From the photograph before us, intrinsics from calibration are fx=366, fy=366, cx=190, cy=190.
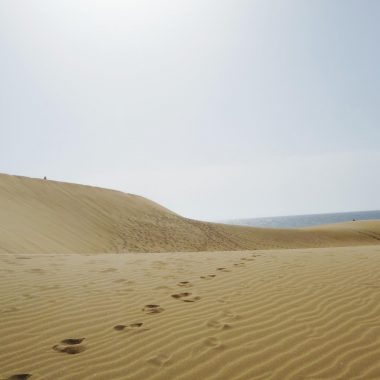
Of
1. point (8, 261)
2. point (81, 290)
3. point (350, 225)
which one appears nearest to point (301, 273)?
point (81, 290)

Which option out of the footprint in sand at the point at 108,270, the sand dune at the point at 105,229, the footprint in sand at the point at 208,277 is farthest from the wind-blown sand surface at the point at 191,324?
the sand dune at the point at 105,229

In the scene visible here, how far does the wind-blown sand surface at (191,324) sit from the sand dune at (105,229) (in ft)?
23.9

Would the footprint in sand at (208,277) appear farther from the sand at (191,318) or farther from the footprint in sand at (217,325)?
the footprint in sand at (217,325)

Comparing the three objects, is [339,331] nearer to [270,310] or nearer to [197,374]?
[270,310]

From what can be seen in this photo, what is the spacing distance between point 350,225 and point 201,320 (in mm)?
37953

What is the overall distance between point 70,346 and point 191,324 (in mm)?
1371

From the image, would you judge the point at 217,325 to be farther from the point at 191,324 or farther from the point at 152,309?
the point at 152,309

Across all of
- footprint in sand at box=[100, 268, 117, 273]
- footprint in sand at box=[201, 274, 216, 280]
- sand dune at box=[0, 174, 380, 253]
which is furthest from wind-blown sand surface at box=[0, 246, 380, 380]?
sand dune at box=[0, 174, 380, 253]

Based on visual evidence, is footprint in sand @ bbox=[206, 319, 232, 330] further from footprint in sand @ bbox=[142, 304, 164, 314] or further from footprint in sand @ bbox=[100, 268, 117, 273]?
footprint in sand @ bbox=[100, 268, 117, 273]

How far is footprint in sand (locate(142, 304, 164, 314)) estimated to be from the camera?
4770mm

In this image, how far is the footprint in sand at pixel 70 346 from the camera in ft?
11.8

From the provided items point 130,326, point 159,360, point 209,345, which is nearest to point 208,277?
point 130,326

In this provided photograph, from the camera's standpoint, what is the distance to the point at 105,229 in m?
22.2

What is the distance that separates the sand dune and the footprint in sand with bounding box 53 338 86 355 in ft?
29.4
